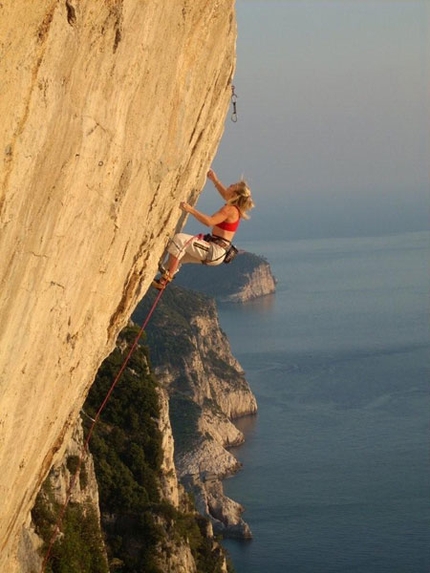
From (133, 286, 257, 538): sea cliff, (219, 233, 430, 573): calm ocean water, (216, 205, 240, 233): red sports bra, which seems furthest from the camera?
(133, 286, 257, 538): sea cliff

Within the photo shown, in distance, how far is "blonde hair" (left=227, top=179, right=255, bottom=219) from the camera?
10047 millimetres

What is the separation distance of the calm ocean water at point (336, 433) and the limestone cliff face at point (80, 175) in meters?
45.4

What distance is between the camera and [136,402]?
107ft

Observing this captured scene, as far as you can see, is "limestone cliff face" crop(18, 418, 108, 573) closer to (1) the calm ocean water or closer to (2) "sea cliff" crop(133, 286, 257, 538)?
(1) the calm ocean water

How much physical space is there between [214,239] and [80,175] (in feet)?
11.2

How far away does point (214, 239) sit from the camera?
10.4 meters

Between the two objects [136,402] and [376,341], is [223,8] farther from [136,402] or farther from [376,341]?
[376,341]

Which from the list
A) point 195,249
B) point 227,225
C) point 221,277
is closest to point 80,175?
point 195,249

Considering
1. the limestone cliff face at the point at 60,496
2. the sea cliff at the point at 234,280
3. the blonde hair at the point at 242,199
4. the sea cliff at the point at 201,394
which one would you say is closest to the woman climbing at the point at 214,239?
the blonde hair at the point at 242,199

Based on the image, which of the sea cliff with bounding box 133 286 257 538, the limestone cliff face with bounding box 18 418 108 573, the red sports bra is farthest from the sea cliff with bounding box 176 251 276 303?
the red sports bra

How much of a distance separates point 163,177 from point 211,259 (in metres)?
1.70

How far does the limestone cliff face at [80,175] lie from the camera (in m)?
6.30

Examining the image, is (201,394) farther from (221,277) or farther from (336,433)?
(221,277)

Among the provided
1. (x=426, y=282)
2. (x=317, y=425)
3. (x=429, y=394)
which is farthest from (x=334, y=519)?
(x=426, y=282)
